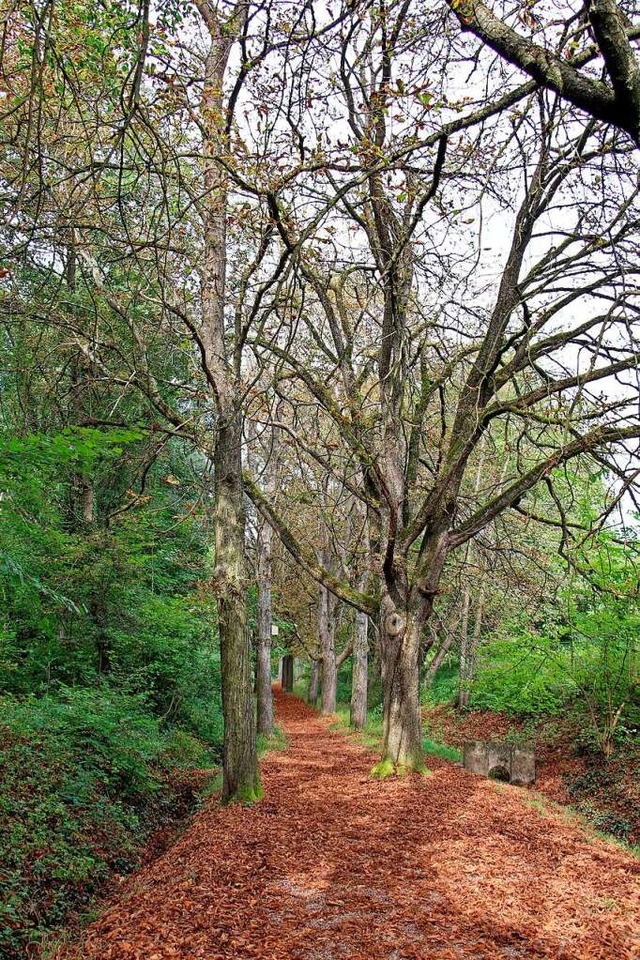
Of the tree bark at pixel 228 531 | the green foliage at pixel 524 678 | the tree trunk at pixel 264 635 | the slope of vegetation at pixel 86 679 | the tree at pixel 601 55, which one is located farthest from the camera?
the tree trunk at pixel 264 635

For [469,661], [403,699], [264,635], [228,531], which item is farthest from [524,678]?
[228,531]

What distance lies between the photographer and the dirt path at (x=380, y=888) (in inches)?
133

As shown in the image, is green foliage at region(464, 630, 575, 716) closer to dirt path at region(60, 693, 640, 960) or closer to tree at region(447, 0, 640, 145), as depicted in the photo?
dirt path at region(60, 693, 640, 960)

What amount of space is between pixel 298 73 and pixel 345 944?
5.19 metres

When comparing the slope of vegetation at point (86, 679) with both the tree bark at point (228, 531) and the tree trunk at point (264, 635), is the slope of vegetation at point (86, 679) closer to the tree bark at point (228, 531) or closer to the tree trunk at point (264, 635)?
the tree bark at point (228, 531)

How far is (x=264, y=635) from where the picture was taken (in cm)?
1436

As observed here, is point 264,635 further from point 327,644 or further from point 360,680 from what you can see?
point 327,644

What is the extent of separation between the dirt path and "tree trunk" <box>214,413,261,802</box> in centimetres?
43

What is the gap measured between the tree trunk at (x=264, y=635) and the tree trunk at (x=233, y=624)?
6.63 m

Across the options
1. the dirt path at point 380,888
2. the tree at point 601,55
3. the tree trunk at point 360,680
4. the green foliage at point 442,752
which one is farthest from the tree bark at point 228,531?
the tree trunk at point 360,680

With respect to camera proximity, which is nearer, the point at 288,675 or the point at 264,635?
the point at 264,635

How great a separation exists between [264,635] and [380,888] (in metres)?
10.3

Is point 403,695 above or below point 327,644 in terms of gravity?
above

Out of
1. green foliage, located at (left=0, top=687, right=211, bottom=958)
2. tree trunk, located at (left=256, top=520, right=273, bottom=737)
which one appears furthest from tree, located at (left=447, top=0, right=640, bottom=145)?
tree trunk, located at (left=256, top=520, right=273, bottom=737)
